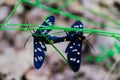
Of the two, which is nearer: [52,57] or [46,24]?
[46,24]

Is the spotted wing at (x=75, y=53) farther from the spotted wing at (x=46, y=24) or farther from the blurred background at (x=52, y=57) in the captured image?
the blurred background at (x=52, y=57)

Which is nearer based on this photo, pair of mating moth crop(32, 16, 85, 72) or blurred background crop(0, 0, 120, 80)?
pair of mating moth crop(32, 16, 85, 72)

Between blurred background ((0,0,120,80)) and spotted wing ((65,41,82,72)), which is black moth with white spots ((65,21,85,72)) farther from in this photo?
blurred background ((0,0,120,80))

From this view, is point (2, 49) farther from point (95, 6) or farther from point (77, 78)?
point (95, 6)

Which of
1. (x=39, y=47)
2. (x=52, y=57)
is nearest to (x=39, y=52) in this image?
(x=39, y=47)

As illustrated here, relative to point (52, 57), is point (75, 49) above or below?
above

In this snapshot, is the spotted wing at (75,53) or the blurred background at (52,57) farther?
the blurred background at (52,57)

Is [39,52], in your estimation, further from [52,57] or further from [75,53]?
[52,57]

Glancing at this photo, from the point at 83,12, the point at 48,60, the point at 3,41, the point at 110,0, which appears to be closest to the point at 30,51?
the point at 48,60

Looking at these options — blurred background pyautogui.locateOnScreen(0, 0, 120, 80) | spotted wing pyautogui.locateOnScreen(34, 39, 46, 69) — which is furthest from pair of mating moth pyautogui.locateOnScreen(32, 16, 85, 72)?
blurred background pyautogui.locateOnScreen(0, 0, 120, 80)

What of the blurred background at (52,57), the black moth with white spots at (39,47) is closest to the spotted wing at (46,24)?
the black moth with white spots at (39,47)

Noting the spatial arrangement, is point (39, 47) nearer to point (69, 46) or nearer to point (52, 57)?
point (69, 46)

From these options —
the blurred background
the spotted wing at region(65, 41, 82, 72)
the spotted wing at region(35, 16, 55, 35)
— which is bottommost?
the blurred background
